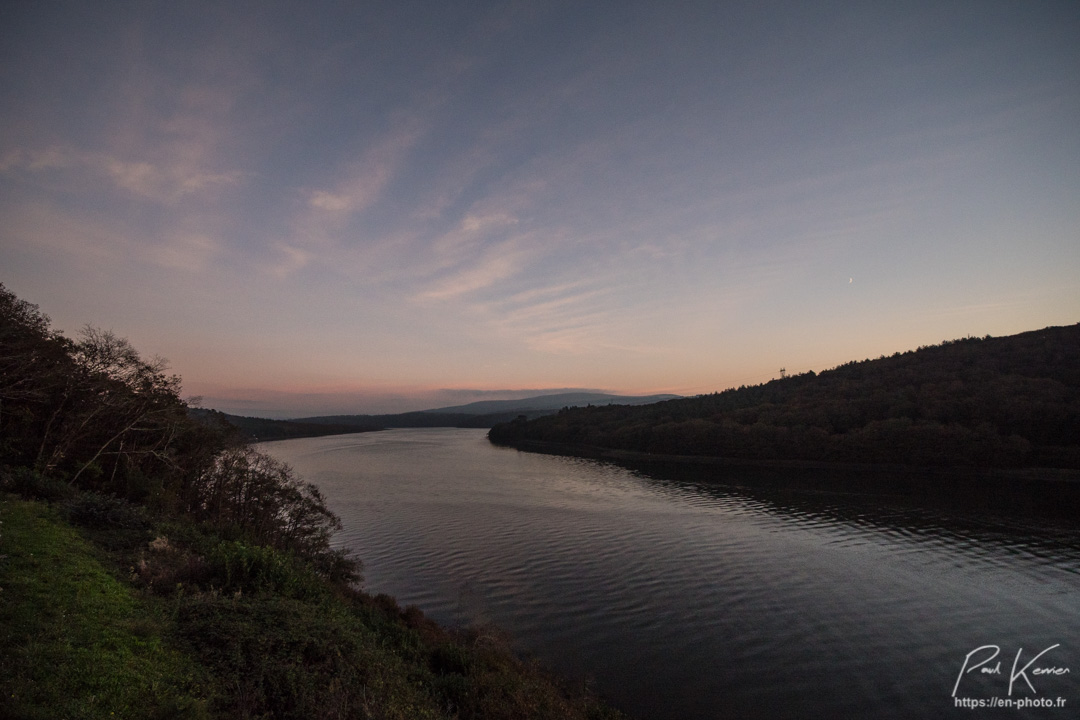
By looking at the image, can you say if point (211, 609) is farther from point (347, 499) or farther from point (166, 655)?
point (347, 499)

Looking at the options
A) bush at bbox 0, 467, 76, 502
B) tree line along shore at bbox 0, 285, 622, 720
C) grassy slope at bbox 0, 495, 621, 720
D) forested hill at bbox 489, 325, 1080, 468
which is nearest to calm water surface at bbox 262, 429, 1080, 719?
tree line along shore at bbox 0, 285, 622, 720

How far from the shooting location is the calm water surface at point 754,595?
57.8ft

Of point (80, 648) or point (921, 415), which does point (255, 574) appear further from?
point (921, 415)

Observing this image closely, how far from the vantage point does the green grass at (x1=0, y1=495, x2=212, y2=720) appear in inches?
289

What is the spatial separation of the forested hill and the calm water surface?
102 feet

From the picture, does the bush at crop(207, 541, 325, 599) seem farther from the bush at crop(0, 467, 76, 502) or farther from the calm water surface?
the bush at crop(0, 467, 76, 502)

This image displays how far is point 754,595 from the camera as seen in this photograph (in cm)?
2697

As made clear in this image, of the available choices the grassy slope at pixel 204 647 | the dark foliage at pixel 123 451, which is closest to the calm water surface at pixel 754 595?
the grassy slope at pixel 204 647

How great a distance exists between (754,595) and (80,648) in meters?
29.2

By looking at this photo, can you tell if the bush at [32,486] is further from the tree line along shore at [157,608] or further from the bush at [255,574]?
the bush at [255,574]

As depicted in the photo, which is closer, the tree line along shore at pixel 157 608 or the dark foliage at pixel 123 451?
the tree line along shore at pixel 157 608

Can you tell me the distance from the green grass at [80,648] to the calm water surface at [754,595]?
13.9 m

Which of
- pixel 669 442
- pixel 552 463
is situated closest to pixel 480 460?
pixel 552 463

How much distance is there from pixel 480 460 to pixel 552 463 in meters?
20.3
